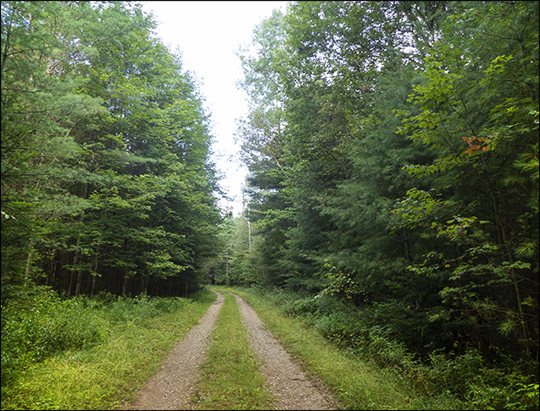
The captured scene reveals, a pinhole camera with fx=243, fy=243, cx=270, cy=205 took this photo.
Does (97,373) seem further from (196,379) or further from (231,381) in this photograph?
(231,381)

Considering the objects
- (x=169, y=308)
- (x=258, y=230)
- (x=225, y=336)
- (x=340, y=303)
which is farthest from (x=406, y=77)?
(x=258, y=230)

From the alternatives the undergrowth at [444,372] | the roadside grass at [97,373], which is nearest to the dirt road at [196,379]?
the roadside grass at [97,373]

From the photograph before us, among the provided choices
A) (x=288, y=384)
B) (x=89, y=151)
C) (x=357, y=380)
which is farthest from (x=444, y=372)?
(x=89, y=151)

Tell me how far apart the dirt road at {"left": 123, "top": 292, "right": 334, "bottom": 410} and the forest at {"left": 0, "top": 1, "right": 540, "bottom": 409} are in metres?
1.90

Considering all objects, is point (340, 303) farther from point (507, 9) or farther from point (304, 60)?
point (304, 60)

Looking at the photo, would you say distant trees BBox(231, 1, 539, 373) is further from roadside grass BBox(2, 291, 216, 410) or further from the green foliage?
the green foliage

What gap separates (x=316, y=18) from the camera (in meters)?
9.69

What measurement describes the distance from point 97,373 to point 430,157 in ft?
27.7

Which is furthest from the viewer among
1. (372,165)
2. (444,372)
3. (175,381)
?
(372,165)

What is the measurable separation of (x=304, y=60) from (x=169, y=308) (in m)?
13.2

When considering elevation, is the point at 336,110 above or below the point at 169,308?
above

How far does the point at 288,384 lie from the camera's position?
4.65m

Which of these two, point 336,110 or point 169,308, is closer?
point 336,110

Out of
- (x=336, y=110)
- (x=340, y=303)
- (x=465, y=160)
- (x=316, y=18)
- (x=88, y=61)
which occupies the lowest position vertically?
(x=340, y=303)
